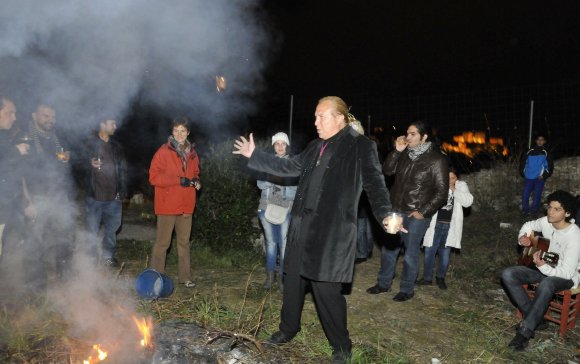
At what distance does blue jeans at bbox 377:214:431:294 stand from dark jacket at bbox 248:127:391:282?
6.41ft

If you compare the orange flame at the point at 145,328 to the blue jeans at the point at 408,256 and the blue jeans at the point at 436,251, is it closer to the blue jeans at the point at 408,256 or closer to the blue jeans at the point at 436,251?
the blue jeans at the point at 408,256

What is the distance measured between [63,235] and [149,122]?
4.70 m

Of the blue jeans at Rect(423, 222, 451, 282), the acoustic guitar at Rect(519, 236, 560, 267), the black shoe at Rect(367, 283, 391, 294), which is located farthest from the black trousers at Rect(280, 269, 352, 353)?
the blue jeans at Rect(423, 222, 451, 282)

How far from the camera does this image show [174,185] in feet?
17.7

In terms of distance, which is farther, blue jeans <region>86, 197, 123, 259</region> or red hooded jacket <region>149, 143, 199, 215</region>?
blue jeans <region>86, 197, 123, 259</region>

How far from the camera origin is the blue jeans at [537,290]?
4461 mm

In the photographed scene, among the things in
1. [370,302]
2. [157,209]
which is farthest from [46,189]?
[370,302]

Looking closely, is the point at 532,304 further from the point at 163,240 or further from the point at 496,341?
the point at 163,240

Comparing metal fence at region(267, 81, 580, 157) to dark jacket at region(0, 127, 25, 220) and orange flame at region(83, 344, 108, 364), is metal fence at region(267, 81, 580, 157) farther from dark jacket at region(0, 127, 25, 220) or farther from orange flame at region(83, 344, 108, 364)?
orange flame at region(83, 344, 108, 364)

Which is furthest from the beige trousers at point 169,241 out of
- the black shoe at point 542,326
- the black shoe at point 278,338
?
the black shoe at point 542,326

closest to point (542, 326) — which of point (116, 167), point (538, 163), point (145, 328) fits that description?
point (145, 328)

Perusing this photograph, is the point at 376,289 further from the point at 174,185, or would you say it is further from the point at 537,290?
the point at 174,185

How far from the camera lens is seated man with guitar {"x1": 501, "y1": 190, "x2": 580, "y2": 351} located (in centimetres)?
447

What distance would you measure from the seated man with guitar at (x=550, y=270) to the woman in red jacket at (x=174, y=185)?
12.0ft
